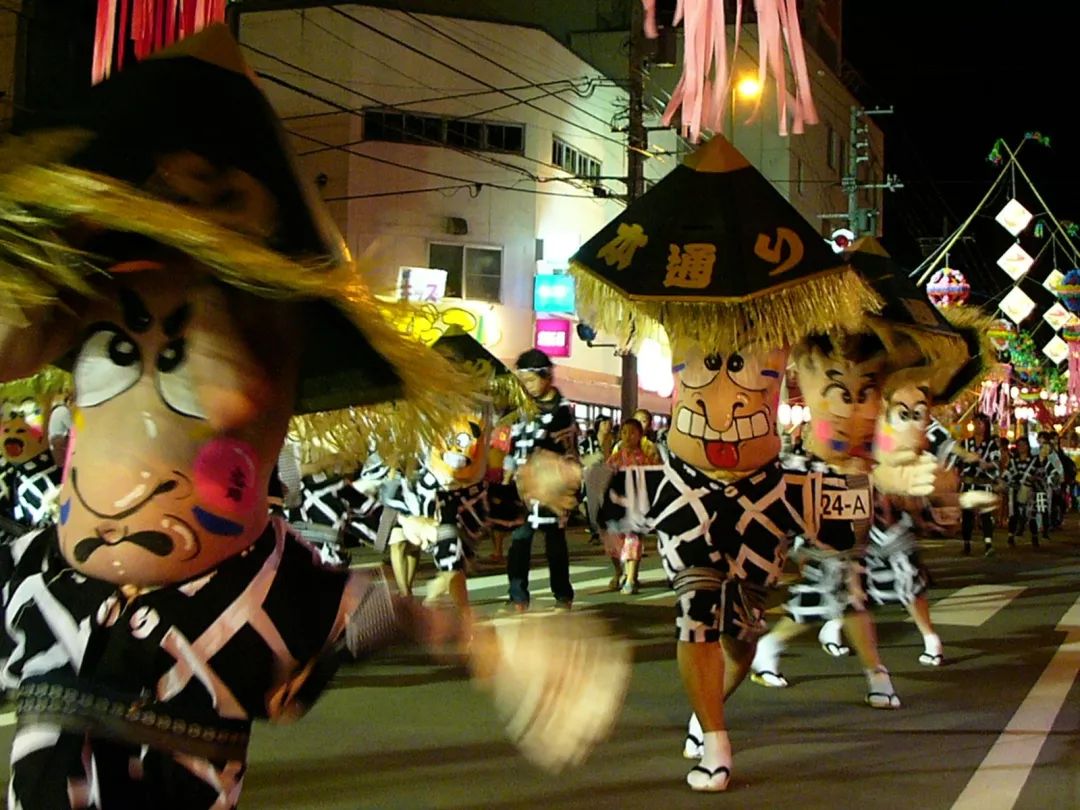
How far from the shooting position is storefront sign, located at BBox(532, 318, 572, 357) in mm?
24062

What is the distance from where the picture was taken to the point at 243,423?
255cm

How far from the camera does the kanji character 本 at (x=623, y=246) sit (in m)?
5.05

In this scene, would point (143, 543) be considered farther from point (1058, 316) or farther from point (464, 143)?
point (1058, 316)

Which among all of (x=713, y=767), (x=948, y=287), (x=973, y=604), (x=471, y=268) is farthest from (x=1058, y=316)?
(x=713, y=767)

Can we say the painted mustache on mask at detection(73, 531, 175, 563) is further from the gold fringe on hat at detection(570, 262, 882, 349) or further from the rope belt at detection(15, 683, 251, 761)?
the gold fringe on hat at detection(570, 262, 882, 349)

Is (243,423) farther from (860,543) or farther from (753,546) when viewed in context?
(860,543)

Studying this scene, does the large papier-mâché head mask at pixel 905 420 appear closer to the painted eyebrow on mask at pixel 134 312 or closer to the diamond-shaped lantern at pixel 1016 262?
the painted eyebrow on mask at pixel 134 312

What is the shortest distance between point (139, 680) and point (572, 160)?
24.1m

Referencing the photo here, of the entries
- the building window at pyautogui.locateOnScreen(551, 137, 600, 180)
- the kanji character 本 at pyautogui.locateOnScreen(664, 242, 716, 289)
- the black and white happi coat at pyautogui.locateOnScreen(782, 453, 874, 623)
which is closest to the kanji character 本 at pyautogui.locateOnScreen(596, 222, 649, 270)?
the kanji character 本 at pyautogui.locateOnScreen(664, 242, 716, 289)

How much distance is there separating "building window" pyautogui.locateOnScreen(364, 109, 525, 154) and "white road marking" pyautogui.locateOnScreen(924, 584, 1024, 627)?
42.6 ft

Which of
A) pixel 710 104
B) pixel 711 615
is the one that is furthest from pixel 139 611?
pixel 711 615

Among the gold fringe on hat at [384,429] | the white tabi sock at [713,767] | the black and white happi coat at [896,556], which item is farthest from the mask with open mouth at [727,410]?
the black and white happi coat at [896,556]

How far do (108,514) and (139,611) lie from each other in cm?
20

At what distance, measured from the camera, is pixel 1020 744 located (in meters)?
5.73
